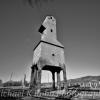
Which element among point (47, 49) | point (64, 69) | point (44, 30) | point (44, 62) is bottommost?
point (64, 69)

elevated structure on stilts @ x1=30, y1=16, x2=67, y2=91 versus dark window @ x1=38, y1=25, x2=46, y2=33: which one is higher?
dark window @ x1=38, y1=25, x2=46, y2=33

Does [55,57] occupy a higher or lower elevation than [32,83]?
higher

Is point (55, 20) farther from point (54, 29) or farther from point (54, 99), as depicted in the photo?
point (54, 99)

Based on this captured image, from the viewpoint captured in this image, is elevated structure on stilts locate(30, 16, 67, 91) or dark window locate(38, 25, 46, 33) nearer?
elevated structure on stilts locate(30, 16, 67, 91)

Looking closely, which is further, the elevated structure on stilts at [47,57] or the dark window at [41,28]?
the dark window at [41,28]

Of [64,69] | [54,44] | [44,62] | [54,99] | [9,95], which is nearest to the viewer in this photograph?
[54,99]

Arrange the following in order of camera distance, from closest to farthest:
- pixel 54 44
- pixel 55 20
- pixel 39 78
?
pixel 39 78 < pixel 54 44 < pixel 55 20

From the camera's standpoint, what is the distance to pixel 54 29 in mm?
16922

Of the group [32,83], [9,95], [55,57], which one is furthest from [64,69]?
[9,95]

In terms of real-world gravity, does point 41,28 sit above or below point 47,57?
above

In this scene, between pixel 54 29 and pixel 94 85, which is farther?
pixel 54 29

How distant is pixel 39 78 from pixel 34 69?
3.16 metres

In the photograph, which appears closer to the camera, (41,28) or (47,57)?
(47,57)

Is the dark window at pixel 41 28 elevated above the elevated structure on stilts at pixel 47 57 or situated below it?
above
